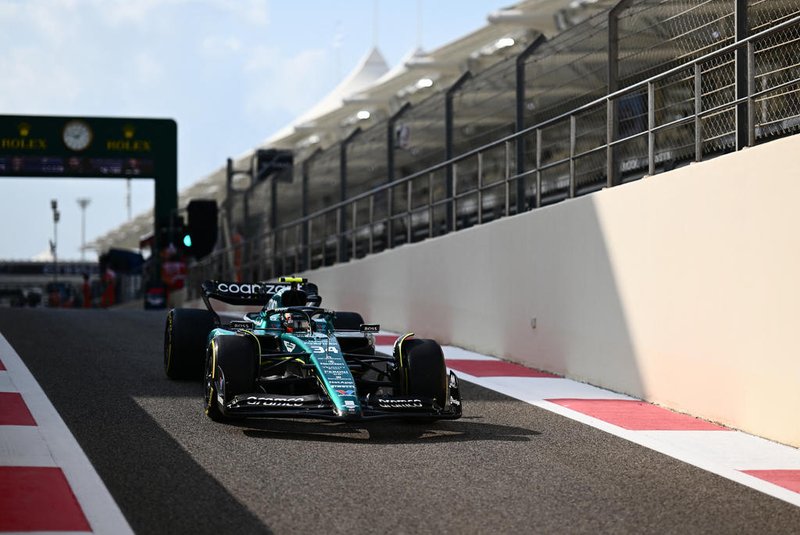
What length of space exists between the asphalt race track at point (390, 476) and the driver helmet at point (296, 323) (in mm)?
606

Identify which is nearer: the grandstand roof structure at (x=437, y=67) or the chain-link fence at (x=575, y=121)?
the chain-link fence at (x=575, y=121)

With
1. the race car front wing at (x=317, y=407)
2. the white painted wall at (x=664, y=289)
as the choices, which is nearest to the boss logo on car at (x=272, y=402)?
the race car front wing at (x=317, y=407)

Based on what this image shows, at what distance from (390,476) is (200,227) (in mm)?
Result: 20196

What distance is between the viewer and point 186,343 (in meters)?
10.2

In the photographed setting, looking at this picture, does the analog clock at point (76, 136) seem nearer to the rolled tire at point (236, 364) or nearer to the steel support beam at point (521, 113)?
the steel support beam at point (521, 113)

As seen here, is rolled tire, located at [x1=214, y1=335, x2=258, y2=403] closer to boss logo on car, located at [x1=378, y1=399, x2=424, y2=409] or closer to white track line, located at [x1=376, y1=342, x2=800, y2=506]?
boss logo on car, located at [x1=378, y1=399, x2=424, y2=409]

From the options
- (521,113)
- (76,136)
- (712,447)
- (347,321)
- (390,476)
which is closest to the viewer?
(390,476)

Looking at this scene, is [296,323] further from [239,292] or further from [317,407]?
[239,292]

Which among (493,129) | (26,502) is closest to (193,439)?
(26,502)

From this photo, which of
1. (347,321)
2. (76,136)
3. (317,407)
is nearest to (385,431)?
(317,407)

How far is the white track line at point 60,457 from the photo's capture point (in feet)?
17.4

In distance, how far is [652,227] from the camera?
10109 millimetres

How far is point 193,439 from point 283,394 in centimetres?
99

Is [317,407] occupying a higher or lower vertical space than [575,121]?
lower
